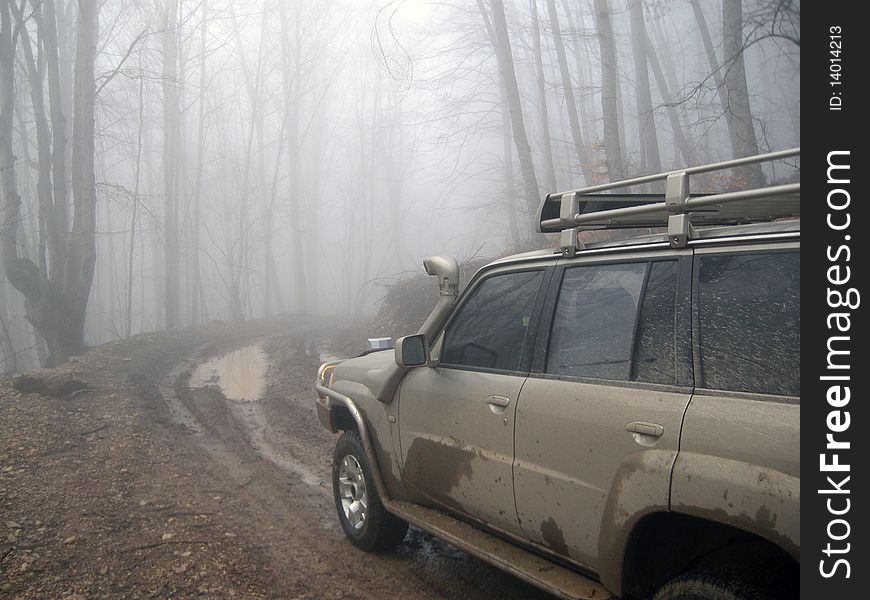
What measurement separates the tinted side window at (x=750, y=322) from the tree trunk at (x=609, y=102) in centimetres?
1108

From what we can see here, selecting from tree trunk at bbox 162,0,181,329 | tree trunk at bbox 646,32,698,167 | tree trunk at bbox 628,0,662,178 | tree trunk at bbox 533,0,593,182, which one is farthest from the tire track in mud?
tree trunk at bbox 646,32,698,167

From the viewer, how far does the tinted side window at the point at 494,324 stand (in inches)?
134

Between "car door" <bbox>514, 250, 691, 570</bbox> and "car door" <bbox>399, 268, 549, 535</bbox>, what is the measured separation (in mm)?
127

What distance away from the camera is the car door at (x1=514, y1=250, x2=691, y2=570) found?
8.04 feet

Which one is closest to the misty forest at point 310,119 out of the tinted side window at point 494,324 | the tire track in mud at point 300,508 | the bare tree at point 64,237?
the bare tree at point 64,237

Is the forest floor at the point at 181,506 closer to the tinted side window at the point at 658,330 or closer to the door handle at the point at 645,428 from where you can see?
the door handle at the point at 645,428

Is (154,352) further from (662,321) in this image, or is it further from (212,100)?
(212,100)

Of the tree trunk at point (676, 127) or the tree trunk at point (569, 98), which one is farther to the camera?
the tree trunk at point (676, 127)

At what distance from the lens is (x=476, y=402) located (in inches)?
133

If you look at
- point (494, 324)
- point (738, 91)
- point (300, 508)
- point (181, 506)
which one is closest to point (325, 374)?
point (300, 508)
